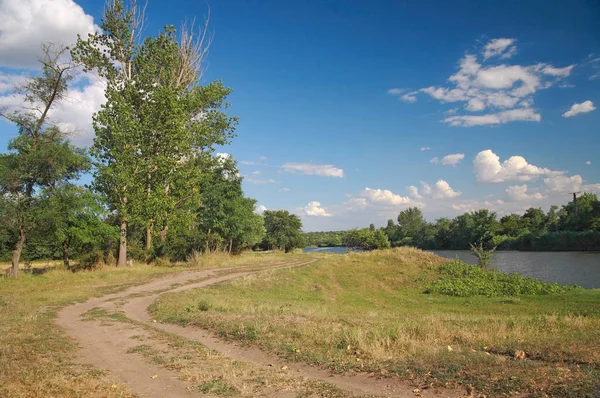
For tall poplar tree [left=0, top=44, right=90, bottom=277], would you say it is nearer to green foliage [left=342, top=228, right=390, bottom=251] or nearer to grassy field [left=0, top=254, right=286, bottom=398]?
grassy field [left=0, top=254, right=286, bottom=398]

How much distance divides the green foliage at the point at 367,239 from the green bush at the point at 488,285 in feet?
174

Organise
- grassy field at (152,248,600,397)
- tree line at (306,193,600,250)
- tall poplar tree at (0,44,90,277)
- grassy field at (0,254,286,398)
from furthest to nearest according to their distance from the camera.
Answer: tree line at (306,193,600,250) → tall poplar tree at (0,44,90,277) → grassy field at (152,248,600,397) → grassy field at (0,254,286,398)

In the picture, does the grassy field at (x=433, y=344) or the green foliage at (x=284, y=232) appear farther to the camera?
the green foliage at (x=284, y=232)

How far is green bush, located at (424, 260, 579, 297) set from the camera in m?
29.9

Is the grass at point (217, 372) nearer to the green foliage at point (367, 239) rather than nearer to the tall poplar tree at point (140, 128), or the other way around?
the tall poplar tree at point (140, 128)

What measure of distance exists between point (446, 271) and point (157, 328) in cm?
3403

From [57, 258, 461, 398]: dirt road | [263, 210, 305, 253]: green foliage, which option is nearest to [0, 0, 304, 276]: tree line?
[57, 258, 461, 398]: dirt road

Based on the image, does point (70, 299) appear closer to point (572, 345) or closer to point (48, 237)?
point (48, 237)

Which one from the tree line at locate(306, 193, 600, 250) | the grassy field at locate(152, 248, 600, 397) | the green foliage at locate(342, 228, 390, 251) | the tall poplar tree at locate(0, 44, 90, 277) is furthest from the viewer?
the green foliage at locate(342, 228, 390, 251)

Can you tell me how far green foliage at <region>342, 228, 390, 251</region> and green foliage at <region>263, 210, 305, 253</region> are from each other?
41.5 feet

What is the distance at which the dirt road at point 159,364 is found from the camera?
6875 mm

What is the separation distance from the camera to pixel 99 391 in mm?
A: 6629

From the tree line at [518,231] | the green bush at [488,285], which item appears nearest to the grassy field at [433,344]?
the green bush at [488,285]

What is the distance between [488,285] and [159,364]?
30.8m
